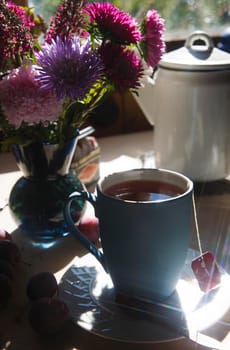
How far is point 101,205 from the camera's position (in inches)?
18.2

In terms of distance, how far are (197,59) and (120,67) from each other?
214 mm

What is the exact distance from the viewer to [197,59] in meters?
0.69

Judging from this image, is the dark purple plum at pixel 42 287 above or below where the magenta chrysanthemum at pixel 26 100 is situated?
below

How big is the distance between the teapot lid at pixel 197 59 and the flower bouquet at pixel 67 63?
4.6 inches

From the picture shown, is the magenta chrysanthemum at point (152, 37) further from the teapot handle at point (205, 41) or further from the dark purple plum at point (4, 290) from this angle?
the dark purple plum at point (4, 290)

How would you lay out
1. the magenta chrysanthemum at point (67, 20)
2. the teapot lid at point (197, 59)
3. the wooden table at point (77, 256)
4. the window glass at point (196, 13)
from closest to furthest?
1. the wooden table at point (77, 256)
2. the magenta chrysanthemum at point (67, 20)
3. the teapot lid at point (197, 59)
4. the window glass at point (196, 13)

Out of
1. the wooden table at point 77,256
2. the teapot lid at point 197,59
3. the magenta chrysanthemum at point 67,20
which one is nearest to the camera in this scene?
the wooden table at point 77,256

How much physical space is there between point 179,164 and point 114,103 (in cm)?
39

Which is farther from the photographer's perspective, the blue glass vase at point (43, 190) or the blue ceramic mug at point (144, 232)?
the blue glass vase at point (43, 190)

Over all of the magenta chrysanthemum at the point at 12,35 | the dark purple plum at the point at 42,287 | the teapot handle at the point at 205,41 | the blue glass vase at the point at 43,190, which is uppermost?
the magenta chrysanthemum at the point at 12,35

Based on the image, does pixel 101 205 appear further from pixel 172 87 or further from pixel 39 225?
pixel 172 87

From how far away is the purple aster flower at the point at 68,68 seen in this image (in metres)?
0.48

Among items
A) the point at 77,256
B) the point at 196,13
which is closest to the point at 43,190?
the point at 77,256

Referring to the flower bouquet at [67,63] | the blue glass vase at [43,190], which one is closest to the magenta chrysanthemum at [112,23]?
the flower bouquet at [67,63]
